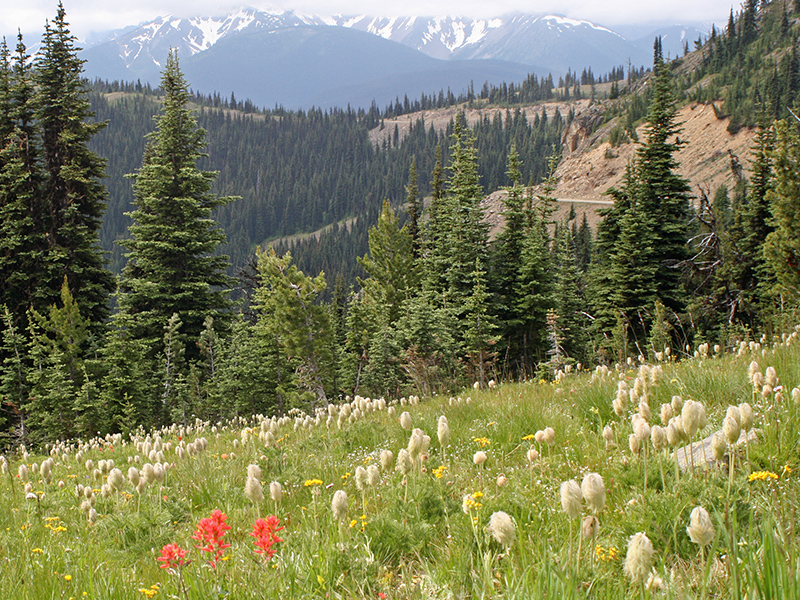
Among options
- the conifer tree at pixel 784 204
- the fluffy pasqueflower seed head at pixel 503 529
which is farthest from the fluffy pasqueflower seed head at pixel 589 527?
→ the conifer tree at pixel 784 204

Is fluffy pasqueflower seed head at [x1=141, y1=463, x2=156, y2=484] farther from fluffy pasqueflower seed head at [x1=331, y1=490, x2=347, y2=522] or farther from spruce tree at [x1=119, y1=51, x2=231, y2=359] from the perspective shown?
spruce tree at [x1=119, y1=51, x2=231, y2=359]

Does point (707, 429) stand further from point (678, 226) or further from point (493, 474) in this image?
point (678, 226)

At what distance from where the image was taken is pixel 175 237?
2958 centimetres

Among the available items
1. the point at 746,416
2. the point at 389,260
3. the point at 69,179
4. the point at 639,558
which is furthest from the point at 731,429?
the point at 389,260

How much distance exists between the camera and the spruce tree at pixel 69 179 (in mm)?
26094

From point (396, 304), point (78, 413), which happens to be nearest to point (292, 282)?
point (78, 413)

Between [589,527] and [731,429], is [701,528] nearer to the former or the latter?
[589,527]

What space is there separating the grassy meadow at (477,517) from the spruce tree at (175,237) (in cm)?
2545

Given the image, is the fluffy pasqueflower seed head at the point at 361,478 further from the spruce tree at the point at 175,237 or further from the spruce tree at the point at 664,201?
the spruce tree at the point at 664,201

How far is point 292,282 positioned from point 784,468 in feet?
84.8

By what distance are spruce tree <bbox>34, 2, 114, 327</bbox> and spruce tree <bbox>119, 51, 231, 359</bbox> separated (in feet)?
6.61

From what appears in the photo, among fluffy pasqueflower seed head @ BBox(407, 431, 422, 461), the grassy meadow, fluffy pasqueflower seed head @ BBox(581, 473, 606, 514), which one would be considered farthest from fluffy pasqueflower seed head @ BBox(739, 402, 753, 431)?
fluffy pasqueflower seed head @ BBox(407, 431, 422, 461)

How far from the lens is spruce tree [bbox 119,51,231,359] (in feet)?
94.9

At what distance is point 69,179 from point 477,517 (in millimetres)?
29205
